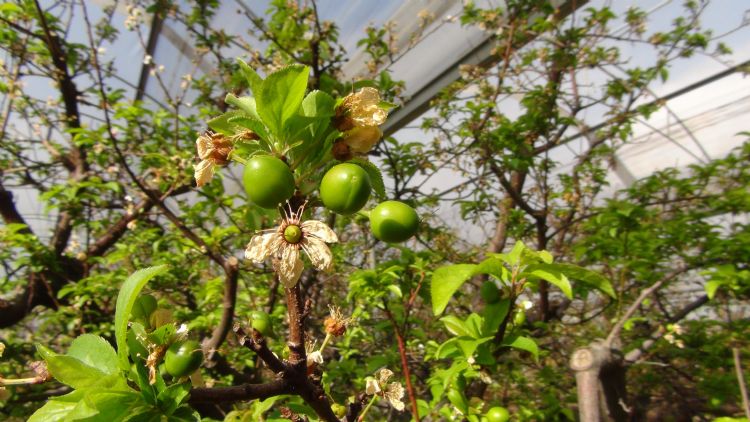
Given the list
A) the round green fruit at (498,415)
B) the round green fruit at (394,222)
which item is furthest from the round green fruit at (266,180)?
the round green fruit at (498,415)

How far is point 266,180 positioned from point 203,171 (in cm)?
17

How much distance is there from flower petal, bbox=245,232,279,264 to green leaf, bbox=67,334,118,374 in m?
0.21

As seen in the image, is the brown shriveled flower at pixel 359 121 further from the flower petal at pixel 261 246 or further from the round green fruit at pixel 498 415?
the round green fruit at pixel 498 415

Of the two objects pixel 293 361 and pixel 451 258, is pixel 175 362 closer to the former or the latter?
pixel 293 361

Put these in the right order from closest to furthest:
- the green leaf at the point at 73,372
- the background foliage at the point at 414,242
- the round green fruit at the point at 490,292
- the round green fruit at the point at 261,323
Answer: the green leaf at the point at 73,372 < the round green fruit at the point at 261,323 < the round green fruit at the point at 490,292 < the background foliage at the point at 414,242

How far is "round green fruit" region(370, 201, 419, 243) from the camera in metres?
0.64

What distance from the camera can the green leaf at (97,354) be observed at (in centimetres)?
55

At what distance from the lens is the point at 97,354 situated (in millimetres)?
551

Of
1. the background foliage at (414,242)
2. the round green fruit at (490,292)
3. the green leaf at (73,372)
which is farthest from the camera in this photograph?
the background foliage at (414,242)

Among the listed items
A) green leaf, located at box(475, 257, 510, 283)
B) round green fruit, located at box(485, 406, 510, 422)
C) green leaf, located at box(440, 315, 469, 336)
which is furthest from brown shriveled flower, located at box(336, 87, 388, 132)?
round green fruit, located at box(485, 406, 510, 422)

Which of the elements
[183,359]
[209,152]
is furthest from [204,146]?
[183,359]

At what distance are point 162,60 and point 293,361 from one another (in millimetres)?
8107

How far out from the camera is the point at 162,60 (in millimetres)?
7258

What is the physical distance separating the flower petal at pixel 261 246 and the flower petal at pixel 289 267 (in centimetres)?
2
